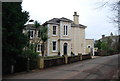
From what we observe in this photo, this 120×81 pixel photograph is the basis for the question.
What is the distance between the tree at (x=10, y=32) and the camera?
15.5 metres

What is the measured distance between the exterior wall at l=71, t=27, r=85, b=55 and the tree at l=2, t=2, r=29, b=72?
84.1 ft

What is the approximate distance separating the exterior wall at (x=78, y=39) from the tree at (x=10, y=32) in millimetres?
25624

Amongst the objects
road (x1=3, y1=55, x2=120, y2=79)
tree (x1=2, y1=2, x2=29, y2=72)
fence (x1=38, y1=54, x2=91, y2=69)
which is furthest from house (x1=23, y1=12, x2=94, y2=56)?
tree (x1=2, y1=2, x2=29, y2=72)

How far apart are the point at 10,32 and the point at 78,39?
93.8 feet

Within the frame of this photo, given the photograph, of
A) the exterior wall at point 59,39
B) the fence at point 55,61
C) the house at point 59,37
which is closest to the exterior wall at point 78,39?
the house at point 59,37

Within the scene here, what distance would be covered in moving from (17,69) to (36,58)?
2.59 meters

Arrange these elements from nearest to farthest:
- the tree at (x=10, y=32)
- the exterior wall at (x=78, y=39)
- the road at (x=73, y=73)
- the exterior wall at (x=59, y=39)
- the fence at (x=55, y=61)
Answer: the road at (x=73, y=73) → the tree at (x=10, y=32) → the fence at (x=55, y=61) → the exterior wall at (x=59, y=39) → the exterior wall at (x=78, y=39)

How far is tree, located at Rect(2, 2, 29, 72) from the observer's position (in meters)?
15.5

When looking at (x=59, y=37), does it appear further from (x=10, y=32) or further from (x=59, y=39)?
(x=10, y=32)

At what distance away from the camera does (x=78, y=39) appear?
43094 mm

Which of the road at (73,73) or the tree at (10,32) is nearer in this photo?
the road at (73,73)

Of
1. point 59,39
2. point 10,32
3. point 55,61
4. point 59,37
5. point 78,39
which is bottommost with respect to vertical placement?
point 55,61

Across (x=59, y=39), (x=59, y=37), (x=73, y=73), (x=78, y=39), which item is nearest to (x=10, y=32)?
(x=73, y=73)

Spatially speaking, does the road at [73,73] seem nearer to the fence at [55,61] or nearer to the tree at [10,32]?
the fence at [55,61]
